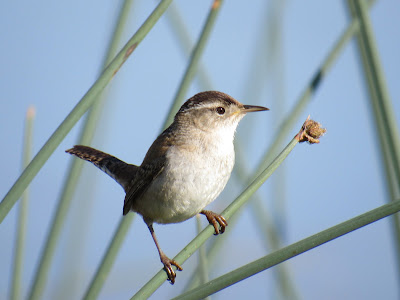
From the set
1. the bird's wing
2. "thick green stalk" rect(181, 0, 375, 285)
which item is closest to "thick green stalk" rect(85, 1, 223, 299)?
the bird's wing

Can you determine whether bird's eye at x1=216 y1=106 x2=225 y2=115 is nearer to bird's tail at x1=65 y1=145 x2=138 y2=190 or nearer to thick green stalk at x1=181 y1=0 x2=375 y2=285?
thick green stalk at x1=181 y1=0 x2=375 y2=285

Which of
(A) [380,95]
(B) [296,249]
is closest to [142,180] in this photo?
(A) [380,95]

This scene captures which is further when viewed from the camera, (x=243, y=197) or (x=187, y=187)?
(x=187, y=187)

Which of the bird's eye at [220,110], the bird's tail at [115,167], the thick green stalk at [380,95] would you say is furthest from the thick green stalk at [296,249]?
the bird's tail at [115,167]

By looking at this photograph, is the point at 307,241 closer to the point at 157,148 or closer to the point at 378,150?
the point at 378,150

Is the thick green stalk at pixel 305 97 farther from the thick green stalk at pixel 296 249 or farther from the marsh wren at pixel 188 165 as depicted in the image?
the thick green stalk at pixel 296 249

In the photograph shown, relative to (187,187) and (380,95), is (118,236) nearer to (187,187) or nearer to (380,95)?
(187,187)

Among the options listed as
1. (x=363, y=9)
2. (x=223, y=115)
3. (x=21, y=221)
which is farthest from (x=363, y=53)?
(x=21, y=221)
